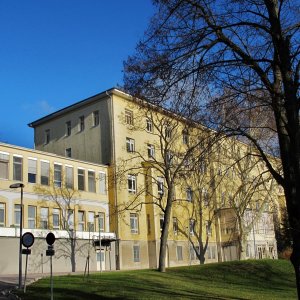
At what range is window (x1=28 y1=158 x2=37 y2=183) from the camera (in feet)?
143

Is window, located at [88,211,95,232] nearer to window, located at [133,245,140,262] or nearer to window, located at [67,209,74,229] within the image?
window, located at [67,209,74,229]

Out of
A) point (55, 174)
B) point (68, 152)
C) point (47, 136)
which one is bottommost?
point (55, 174)

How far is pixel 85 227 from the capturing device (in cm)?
4781

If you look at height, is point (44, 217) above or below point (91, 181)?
below

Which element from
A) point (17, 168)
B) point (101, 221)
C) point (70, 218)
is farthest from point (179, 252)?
point (17, 168)

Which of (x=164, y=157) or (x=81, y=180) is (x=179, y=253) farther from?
(x=164, y=157)

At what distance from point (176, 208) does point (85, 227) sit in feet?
41.7

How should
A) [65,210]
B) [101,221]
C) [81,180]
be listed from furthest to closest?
[101,221]
[81,180]
[65,210]

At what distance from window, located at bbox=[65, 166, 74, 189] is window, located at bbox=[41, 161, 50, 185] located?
2273 millimetres

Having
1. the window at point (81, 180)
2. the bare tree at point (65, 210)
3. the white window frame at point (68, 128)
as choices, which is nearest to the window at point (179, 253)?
the bare tree at point (65, 210)

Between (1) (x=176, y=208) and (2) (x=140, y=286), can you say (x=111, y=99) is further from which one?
(2) (x=140, y=286)

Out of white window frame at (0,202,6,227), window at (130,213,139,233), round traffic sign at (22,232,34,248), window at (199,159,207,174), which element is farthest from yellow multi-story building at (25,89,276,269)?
window at (199,159,207,174)

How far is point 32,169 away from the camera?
4391cm

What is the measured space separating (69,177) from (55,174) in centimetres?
175
